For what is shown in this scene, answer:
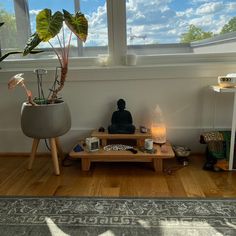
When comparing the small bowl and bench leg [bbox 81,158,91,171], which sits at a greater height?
the small bowl

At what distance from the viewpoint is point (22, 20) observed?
213 cm

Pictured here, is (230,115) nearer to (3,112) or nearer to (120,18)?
(120,18)

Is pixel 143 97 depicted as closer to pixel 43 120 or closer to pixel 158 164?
pixel 158 164

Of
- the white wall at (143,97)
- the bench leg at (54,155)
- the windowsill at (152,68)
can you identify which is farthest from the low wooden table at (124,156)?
the windowsill at (152,68)

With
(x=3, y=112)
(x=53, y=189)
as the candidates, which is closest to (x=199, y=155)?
(x=53, y=189)

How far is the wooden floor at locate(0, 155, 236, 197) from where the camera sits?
60.5 inches

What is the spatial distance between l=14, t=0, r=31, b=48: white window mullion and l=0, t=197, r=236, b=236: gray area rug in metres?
1.36

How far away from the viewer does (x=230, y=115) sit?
2.06 metres

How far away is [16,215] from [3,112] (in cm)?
111

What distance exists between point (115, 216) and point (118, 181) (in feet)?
1.30

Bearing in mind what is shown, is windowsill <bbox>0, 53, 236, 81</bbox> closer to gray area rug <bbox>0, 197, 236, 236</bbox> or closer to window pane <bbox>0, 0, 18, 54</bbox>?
window pane <bbox>0, 0, 18, 54</bbox>

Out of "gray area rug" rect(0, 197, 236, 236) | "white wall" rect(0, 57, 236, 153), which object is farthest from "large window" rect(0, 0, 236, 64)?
"gray area rug" rect(0, 197, 236, 236)

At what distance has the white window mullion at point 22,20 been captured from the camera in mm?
2086

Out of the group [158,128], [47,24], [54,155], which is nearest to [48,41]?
[47,24]
